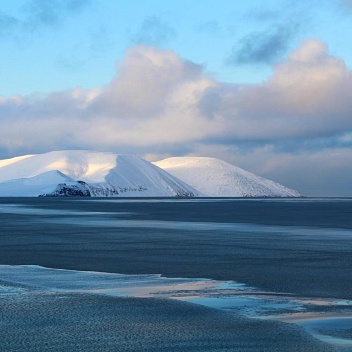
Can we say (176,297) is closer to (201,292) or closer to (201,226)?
(201,292)

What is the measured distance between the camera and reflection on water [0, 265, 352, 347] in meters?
13.1

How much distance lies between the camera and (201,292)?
1695cm

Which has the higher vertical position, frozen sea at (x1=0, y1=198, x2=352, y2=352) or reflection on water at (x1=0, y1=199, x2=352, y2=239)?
reflection on water at (x1=0, y1=199, x2=352, y2=239)

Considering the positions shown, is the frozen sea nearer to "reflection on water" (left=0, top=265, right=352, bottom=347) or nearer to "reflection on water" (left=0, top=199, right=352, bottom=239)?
"reflection on water" (left=0, top=265, right=352, bottom=347)

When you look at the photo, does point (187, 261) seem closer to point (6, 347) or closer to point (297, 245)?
point (297, 245)

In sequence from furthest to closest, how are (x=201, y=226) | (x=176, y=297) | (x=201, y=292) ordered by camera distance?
(x=201, y=226), (x=201, y=292), (x=176, y=297)

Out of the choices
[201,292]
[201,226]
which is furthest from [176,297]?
[201,226]

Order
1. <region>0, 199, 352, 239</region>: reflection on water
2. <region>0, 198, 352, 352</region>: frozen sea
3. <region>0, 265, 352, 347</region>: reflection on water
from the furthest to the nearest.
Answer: <region>0, 199, 352, 239</region>: reflection on water < <region>0, 265, 352, 347</region>: reflection on water < <region>0, 198, 352, 352</region>: frozen sea

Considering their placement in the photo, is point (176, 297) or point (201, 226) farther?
point (201, 226)

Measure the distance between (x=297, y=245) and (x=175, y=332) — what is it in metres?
19.5

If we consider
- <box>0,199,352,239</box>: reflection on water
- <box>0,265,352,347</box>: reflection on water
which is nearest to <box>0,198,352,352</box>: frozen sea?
<box>0,265,352,347</box>: reflection on water

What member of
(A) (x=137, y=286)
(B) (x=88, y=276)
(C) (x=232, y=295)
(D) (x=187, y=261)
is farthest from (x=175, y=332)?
(D) (x=187, y=261)

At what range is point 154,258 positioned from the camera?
2522cm

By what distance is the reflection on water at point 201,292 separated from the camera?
13.1 m
